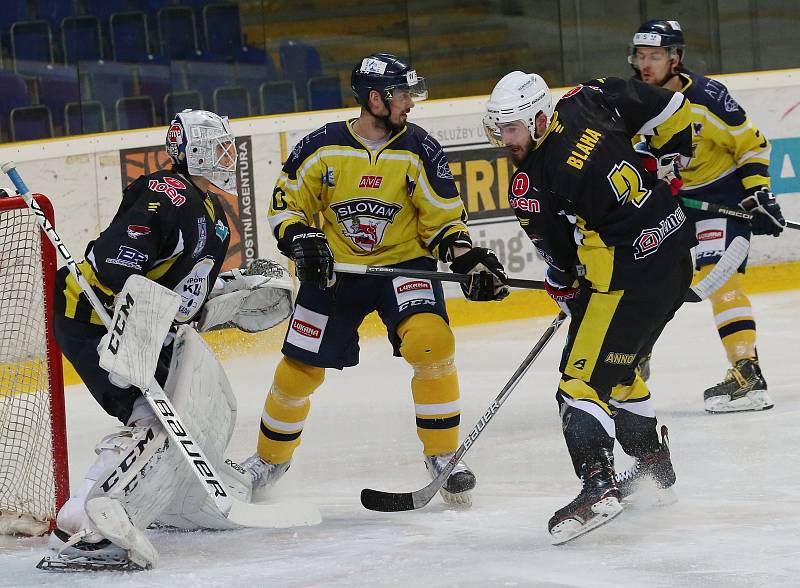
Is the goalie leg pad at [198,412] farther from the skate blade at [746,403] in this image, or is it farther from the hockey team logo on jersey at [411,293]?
the skate blade at [746,403]

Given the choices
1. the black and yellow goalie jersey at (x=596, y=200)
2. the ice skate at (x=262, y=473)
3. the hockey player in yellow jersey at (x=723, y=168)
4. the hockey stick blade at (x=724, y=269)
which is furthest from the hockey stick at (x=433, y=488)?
the hockey player in yellow jersey at (x=723, y=168)

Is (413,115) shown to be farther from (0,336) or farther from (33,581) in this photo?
(33,581)

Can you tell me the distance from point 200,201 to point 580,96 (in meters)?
0.91

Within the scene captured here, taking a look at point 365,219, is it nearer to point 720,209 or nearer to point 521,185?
point 521,185

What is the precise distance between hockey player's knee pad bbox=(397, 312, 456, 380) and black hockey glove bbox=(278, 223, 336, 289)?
0.77 ft

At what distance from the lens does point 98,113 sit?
6.11 m

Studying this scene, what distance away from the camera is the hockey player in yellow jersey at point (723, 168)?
13.6ft

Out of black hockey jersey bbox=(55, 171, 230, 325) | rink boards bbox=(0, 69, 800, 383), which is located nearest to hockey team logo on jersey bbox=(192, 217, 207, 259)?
black hockey jersey bbox=(55, 171, 230, 325)

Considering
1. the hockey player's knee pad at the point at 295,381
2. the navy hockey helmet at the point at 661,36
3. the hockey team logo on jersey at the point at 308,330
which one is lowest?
the hockey player's knee pad at the point at 295,381

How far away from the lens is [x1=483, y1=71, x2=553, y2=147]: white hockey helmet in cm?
279

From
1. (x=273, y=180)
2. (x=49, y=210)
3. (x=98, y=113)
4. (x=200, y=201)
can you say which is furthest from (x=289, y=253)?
(x=98, y=113)

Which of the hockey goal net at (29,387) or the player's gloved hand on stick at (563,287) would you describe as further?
the hockey goal net at (29,387)

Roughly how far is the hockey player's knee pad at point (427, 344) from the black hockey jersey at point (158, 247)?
1.68 ft

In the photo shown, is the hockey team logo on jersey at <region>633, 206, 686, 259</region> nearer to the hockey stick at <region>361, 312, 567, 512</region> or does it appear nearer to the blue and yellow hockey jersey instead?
the hockey stick at <region>361, 312, 567, 512</region>
